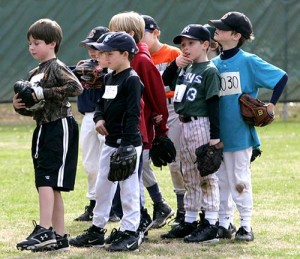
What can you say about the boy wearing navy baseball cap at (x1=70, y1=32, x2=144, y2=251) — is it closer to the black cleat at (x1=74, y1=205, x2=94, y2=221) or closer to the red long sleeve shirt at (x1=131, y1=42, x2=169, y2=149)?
the red long sleeve shirt at (x1=131, y1=42, x2=169, y2=149)

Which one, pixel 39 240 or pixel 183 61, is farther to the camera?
pixel 183 61

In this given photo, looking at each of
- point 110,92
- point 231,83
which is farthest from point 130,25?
point 231,83

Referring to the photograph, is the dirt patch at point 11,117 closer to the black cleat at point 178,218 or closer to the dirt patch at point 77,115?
the dirt patch at point 77,115

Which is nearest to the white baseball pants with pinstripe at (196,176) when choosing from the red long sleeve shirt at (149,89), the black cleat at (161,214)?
the red long sleeve shirt at (149,89)

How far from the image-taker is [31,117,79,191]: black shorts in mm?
6484

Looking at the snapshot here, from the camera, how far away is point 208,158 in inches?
261

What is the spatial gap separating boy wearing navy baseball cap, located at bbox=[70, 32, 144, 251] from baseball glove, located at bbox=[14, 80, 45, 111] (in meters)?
0.47

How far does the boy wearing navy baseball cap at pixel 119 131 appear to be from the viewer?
646 cm

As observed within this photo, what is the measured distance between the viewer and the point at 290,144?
13.6m

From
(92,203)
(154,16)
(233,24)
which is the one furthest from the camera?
(154,16)

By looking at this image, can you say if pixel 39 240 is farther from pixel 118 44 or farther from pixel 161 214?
pixel 161 214

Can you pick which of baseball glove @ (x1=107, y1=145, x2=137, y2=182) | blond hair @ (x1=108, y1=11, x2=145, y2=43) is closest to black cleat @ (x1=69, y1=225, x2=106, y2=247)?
baseball glove @ (x1=107, y1=145, x2=137, y2=182)

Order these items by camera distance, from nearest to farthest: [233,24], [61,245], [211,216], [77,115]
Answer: [61,245] < [211,216] < [233,24] < [77,115]

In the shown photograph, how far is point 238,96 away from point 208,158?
2.07 ft
